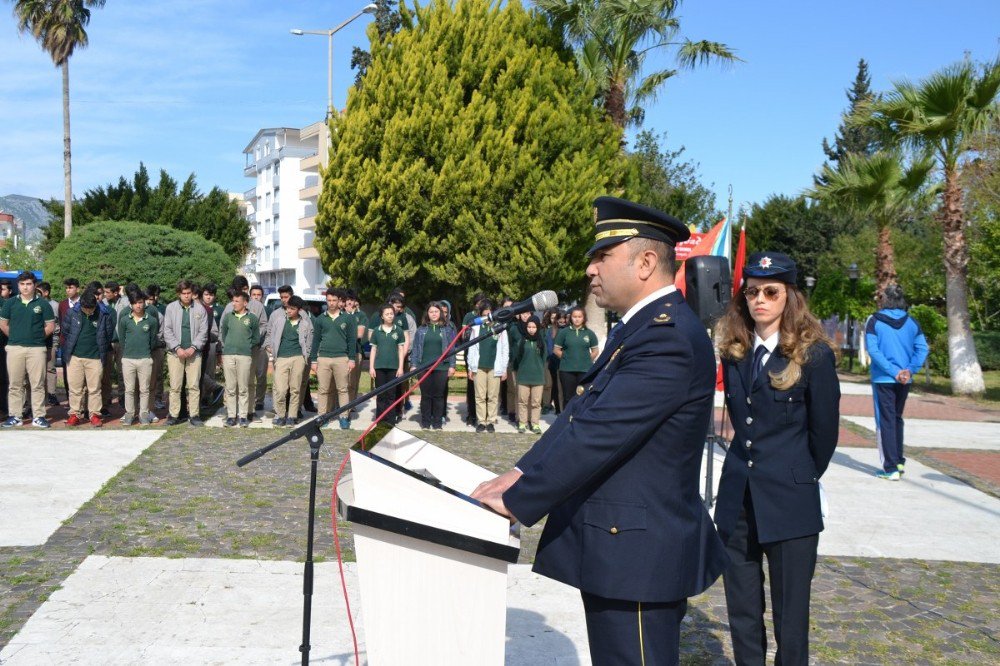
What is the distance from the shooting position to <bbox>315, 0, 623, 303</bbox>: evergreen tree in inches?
809

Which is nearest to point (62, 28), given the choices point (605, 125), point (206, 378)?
point (605, 125)

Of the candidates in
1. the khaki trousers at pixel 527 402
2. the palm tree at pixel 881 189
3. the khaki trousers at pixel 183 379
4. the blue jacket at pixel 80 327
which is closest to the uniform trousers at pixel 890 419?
the khaki trousers at pixel 527 402

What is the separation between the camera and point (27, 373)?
1223 cm

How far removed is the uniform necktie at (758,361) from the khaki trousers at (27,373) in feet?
36.7

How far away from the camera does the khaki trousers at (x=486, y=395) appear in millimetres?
13086

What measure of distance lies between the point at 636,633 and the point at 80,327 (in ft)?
37.4

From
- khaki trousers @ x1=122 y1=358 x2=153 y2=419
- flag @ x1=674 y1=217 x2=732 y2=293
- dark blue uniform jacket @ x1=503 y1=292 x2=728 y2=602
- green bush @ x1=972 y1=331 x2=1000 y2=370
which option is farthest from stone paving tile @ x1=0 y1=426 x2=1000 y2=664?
green bush @ x1=972 y1=331 x2=1000 y2=370

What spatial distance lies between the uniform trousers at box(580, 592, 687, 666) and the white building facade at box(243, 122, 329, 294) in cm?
5504

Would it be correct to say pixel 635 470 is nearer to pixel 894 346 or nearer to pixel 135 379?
pixel 894 346

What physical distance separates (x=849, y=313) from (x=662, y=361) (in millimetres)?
28680

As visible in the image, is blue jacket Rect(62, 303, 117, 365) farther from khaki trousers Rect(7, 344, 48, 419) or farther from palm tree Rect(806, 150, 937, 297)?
palm tree Rect(806, 150, 937, 297)

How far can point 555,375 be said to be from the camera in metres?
14.8

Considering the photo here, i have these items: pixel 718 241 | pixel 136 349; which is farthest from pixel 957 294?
pixel 136 349

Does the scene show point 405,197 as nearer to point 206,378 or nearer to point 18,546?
point 206,378
